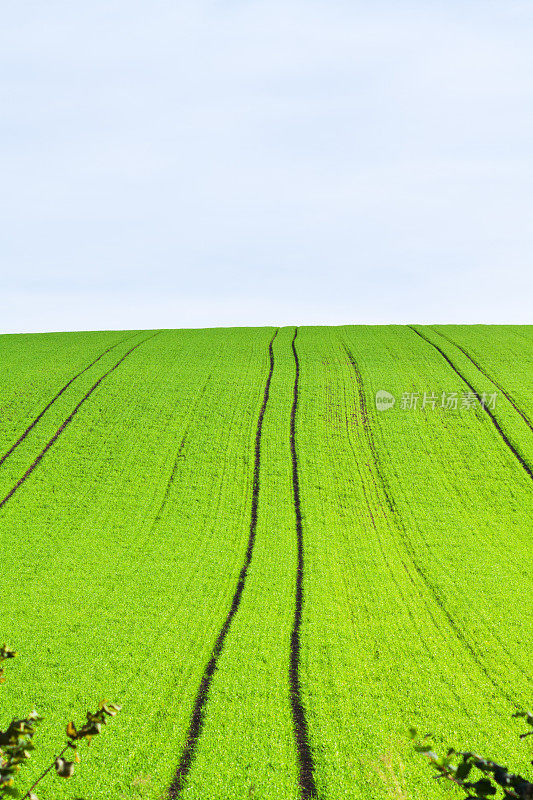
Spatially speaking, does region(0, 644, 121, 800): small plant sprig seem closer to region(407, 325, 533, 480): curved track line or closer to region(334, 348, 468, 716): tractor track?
region(334, 348, 468, 716): tractor track

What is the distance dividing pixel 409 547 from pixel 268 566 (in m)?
7.02

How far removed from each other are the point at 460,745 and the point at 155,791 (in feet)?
24.1

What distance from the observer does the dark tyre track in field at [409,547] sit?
13.8 m

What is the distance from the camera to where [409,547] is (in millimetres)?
21344

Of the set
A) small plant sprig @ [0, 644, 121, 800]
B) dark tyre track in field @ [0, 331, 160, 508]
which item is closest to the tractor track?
small plant sprig @ [0, 644, 121, 800]

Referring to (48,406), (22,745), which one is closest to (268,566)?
(22,745)

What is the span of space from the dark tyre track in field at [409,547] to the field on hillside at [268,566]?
0.12m

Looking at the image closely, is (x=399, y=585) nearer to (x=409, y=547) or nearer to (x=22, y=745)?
(x=409, y=547)

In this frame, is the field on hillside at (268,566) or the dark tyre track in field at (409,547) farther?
the dark tyre track in field at (409,547)

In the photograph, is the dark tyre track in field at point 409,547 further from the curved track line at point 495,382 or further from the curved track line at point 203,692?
the curved track line at point 495,382

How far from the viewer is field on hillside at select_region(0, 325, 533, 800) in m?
11.0

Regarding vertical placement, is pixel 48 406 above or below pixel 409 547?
above

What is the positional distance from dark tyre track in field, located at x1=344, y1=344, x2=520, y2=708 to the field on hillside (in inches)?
4.7

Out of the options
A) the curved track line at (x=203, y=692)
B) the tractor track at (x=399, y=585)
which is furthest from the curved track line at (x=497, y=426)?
the curved track line at (x=203, y=692)
